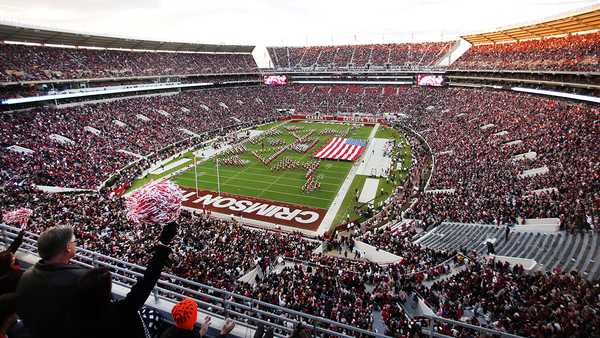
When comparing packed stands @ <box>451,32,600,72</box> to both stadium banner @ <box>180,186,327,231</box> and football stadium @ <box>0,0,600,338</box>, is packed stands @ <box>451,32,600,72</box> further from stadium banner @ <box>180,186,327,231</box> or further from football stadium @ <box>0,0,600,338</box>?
stadium banner @ <box>180,186,327,231</box>

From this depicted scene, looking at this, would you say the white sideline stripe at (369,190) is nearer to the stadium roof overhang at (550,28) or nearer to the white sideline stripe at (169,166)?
the white sideline stripe at (169,166)

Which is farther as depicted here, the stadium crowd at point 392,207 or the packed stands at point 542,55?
the packed stands at point 542,55

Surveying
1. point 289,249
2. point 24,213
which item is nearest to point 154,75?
point 289,249

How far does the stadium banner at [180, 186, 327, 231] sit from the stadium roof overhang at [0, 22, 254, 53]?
79.3 ft

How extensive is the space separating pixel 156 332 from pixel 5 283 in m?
1.66

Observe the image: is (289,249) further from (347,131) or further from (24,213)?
(347,131)

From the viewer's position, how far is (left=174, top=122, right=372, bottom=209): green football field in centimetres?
2638

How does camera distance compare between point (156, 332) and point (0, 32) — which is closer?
point (156, 332)

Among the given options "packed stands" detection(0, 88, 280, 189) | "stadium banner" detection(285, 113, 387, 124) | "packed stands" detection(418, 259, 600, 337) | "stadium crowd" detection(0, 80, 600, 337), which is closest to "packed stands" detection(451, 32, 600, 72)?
"stadium crowd" detection(0, 80, 600, 337)

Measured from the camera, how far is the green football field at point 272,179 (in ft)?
86.5

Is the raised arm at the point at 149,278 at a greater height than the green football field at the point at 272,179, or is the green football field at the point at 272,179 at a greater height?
the raised arm at the point at 149,278

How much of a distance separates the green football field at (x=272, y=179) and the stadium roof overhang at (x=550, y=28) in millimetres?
24370

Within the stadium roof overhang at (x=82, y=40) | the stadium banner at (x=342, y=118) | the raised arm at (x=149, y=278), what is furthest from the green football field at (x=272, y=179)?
the raised arm at (x=149, y=278)

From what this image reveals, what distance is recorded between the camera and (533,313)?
353 inches
